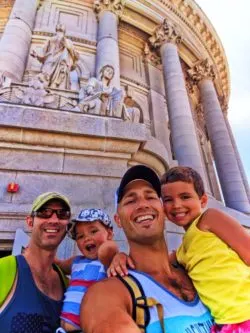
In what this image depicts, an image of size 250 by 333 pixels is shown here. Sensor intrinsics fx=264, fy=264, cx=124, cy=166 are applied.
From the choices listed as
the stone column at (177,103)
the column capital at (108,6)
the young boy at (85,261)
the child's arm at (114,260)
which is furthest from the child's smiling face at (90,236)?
the column capital at (108,6)

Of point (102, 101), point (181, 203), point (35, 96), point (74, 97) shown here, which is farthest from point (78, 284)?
point (74, 97)

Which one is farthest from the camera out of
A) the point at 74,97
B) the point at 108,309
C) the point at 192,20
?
the point at 192,20

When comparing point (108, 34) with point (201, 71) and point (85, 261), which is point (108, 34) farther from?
point (85, 261)

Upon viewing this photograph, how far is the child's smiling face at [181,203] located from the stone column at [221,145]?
42.8 feet

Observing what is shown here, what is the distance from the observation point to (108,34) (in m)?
15.0

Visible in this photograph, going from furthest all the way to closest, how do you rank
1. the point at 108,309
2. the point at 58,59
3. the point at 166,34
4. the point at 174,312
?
the point at 166,34, the point at 58,59, the point at 174,312, the point at 108,309

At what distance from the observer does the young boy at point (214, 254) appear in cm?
152

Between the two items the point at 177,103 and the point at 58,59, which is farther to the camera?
the point at 177,103

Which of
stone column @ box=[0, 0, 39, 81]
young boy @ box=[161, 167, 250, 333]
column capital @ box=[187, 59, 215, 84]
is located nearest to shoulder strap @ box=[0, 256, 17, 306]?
young boy @ box=[161, 167, 250, 333]

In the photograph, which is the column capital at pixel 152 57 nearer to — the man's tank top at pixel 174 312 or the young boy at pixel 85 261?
the young boy at pixel 85 261

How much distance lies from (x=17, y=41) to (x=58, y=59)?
13.8 ft

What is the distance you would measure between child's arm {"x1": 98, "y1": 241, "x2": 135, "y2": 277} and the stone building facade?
1.98 m

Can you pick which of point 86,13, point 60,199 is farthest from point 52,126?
point 86,13

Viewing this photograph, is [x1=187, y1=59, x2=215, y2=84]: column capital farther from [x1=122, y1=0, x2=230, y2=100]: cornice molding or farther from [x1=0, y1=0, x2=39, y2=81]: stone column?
[x1=0, y1=0, x2=39, y2=81]: stone column
